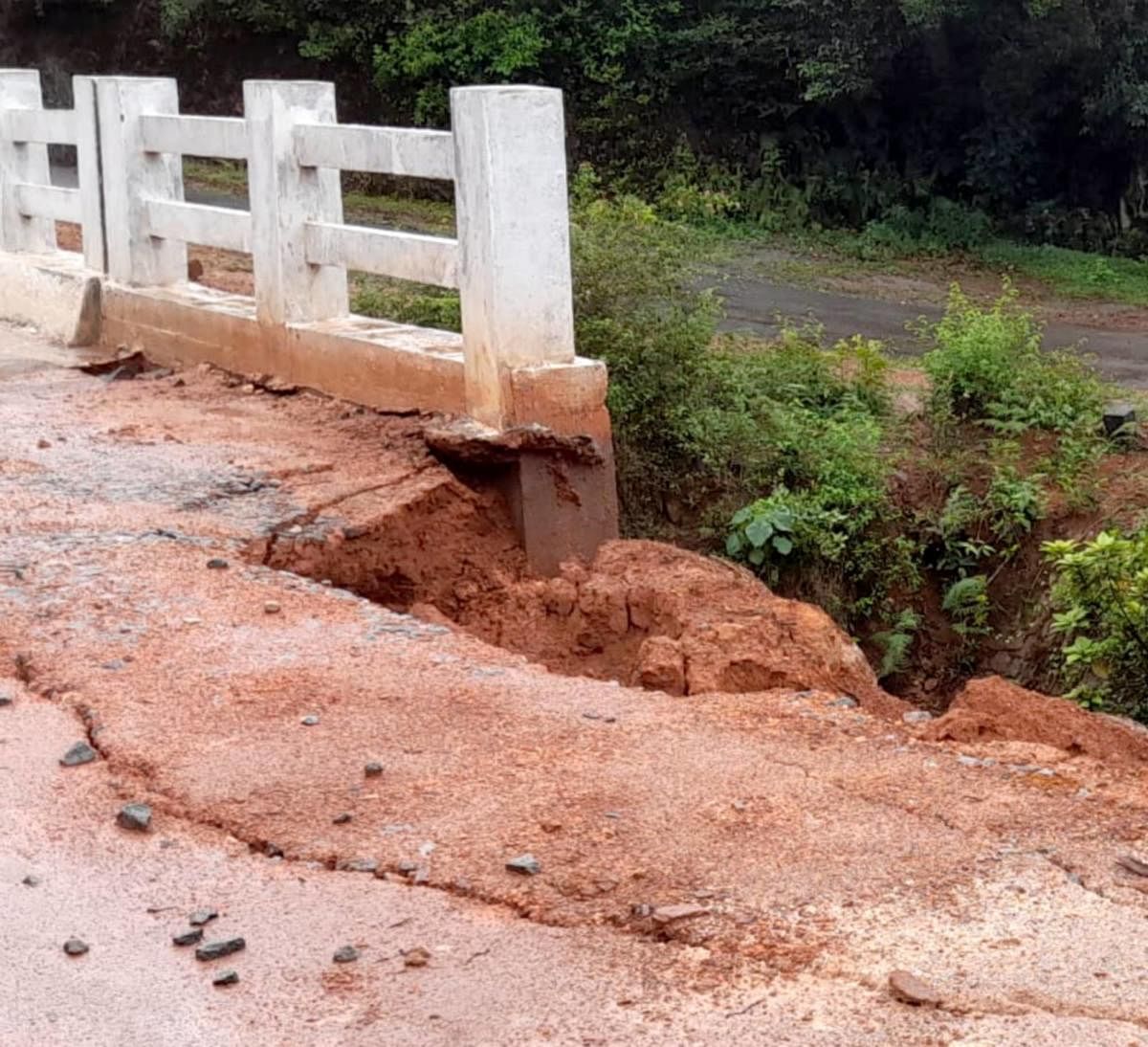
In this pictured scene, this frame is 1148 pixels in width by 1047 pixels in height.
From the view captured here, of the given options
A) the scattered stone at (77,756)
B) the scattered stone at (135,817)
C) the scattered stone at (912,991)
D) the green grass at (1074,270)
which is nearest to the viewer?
the scattered stone at (912,991)

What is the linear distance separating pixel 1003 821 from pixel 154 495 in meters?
4.11

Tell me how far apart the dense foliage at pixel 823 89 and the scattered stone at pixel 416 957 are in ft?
49.7

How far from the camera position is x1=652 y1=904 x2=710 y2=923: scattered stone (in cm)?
380

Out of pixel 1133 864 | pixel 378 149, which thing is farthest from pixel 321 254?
pixel 1133 864

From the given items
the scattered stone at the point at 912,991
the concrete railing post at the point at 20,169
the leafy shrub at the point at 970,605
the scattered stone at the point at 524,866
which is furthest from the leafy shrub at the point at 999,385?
the scattered stone at the point at 912,991

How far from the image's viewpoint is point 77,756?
4766 mm

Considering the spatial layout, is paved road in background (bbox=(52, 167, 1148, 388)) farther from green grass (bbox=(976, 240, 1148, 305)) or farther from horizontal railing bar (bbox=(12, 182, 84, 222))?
horizontal railing bar (bbox=(12, 182, 84, 222))

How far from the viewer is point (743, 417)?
32.9ft

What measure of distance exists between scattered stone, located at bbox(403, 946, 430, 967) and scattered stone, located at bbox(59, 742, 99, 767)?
4.54ft

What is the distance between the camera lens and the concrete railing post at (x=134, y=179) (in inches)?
394

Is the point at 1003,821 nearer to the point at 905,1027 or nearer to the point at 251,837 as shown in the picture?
the point at 905,1027

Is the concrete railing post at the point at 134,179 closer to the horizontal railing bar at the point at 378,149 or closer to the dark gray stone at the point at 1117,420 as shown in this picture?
the horizontal railing bar at the point at 378,149

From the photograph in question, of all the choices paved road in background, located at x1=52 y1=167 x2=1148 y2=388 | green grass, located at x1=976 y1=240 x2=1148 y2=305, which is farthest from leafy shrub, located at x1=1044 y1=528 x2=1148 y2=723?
green grass, located at x1=976 y1=240 x2=1148 y2=305

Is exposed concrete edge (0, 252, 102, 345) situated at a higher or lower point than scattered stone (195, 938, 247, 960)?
higher
